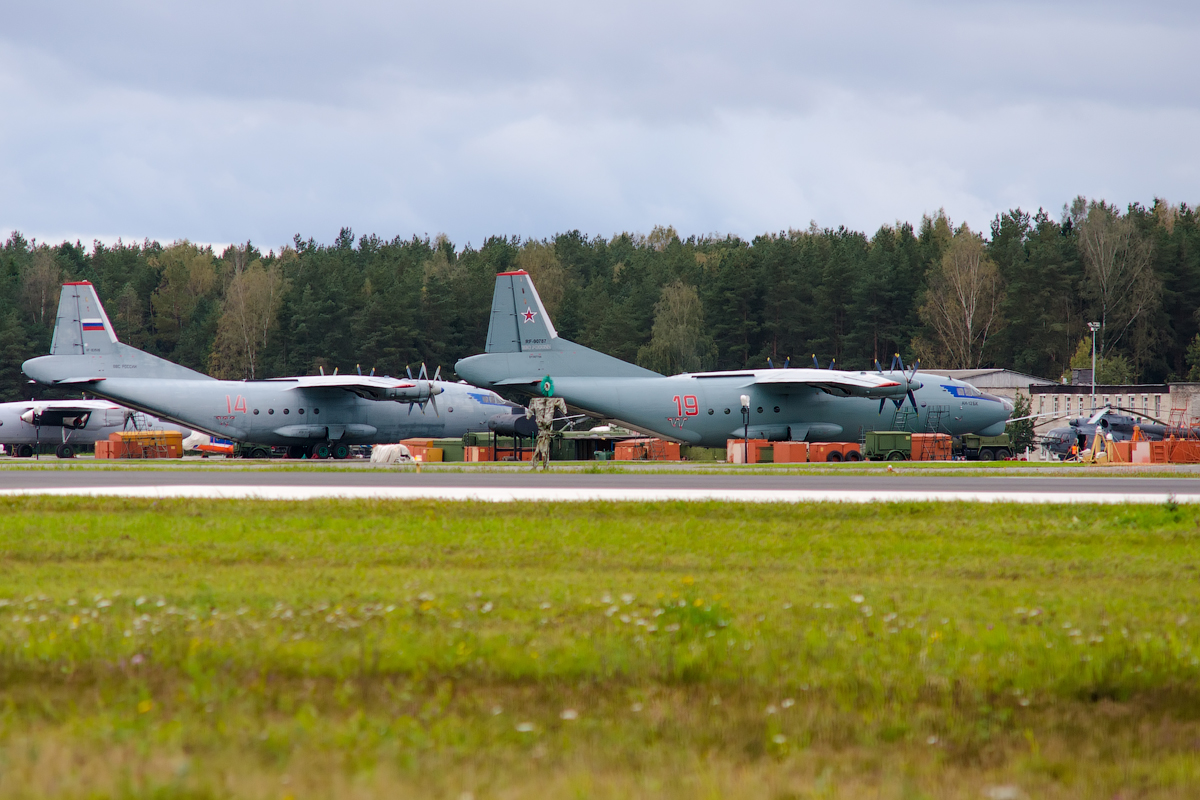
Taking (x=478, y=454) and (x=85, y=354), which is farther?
(x=85, y=354)

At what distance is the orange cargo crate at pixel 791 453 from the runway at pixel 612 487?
15223 millimetres

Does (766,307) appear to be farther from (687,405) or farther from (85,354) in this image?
(85,354)

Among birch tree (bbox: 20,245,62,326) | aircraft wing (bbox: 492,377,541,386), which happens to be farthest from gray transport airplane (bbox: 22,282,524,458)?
birch tree (bbox: 20,245,62,326)

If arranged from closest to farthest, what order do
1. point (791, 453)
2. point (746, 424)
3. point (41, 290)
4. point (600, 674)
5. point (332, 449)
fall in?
1. point (600, 674)
2. point (791, 453)
3. point (746, 424)
4. point (332, 449)
5. point (41, 290)

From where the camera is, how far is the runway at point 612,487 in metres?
23.2

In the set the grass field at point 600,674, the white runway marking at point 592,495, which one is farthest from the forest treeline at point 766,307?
the grass field at point 600,674

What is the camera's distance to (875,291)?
112 metres

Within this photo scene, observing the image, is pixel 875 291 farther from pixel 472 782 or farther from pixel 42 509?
pixel 472 782

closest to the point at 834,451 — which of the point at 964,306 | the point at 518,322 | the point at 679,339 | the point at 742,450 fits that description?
the point at 742,450

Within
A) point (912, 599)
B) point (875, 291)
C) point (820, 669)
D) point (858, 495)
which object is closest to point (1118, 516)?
point (858, 495)

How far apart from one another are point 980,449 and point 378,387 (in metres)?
34.3

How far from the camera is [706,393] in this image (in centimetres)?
5450

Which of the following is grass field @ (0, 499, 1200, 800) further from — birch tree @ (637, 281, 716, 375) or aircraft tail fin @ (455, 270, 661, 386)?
birch tree @ (637, 281, 716, 375)

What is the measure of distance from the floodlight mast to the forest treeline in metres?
51.9
